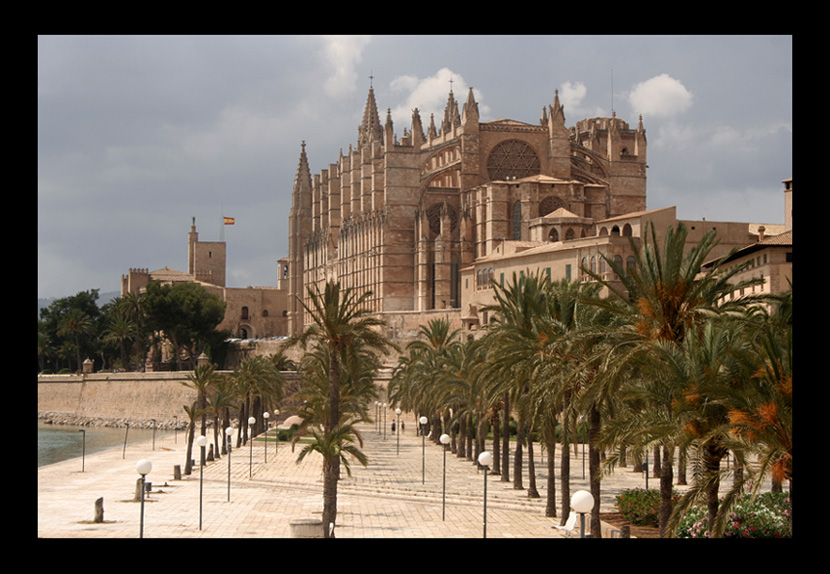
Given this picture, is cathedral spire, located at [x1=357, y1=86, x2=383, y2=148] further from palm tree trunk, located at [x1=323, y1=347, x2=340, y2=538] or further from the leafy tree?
palm tree trunk, located at [x1=323, y1=347, x2=340, y2=538]

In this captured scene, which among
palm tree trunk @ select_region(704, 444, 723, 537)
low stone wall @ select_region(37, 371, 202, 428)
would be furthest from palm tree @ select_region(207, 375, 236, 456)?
palm tree trunk @ select_region(704, 444, 723, 537)

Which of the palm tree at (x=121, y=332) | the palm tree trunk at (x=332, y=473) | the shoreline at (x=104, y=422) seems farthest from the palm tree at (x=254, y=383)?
the palm tree at (x=121, y=332)

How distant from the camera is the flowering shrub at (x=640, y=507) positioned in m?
19.4

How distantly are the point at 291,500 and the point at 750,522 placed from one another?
41.5 ft

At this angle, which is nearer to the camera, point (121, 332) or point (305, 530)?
point (305, 530)

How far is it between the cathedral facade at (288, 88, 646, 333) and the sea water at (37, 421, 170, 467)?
687 inches

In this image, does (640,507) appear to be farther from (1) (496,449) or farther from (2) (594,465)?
(1) (496,449)

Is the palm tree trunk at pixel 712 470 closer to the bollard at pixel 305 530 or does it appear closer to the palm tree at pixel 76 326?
the bollard at pixel 305 530

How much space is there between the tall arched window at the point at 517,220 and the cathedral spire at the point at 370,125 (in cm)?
1749

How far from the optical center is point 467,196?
214 feet

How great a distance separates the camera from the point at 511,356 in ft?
66.7

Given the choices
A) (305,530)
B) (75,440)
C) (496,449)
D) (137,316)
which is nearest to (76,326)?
(137,316)
